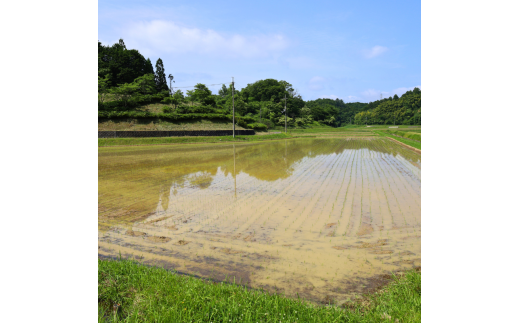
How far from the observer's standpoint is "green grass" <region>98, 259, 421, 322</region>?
249 cm

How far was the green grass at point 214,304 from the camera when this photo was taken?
2490 mm

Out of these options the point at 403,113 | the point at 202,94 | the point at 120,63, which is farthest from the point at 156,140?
the point at 403,113

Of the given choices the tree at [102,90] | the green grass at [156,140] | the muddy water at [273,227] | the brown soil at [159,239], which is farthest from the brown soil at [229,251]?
the tree at [102,90]

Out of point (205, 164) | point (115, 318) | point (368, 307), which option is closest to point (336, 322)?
point (368, 307)

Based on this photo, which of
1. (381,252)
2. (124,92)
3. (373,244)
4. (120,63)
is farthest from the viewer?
(120,63)

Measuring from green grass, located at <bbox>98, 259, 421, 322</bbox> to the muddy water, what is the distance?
45 cm

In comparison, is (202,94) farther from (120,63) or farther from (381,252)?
(381,252)

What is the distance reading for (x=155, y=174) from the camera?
1112 centimetres

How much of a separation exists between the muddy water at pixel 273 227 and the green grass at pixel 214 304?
45cm

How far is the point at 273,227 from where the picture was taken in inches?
215

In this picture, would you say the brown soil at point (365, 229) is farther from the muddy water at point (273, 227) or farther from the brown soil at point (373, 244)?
Result: the brown soil at point (373, 244)

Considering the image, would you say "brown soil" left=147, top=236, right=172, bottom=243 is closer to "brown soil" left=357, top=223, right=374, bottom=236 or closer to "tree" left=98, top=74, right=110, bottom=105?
"brown soil" left=357, top=223, right=374, bottom=236

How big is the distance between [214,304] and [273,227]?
289 centimetres

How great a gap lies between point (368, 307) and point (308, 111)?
236 ft
